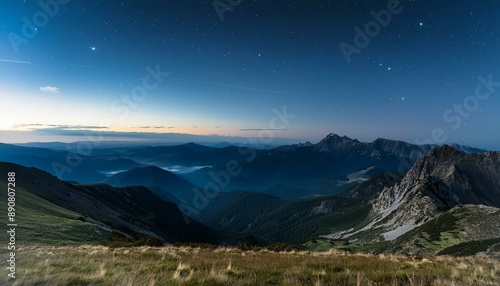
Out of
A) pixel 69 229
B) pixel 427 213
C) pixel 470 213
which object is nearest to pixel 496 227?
pixel 470 213

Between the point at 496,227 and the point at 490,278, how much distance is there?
134 metres

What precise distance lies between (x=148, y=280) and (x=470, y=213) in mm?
170479

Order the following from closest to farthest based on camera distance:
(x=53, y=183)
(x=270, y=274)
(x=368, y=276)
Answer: (x=368, y=276)
(x=270, y=274)
(x=53, y=183)

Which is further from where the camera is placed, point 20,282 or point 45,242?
point 45,242

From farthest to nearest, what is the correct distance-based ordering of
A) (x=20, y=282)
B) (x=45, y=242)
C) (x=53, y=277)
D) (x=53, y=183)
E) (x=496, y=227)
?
(x=53, y=183), (x=496, y=227), (x=45, y=242), (x=53, y=277), (x=20, y=282)

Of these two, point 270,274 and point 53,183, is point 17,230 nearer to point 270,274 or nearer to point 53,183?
point 270,274

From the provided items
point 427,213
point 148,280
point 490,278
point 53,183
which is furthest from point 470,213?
point 53,183

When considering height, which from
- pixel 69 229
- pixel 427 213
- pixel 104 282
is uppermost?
pixel 104 282

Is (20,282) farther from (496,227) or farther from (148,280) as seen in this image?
(496,227)

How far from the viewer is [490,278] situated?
35.3 feet

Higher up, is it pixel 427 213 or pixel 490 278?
pixel 490 278

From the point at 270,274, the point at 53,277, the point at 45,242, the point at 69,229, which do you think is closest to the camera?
Result: the point at 53,277

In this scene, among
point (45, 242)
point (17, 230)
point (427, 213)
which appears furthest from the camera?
point (427, 213)

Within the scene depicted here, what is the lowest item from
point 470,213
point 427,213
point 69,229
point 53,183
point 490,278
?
point 427,213
